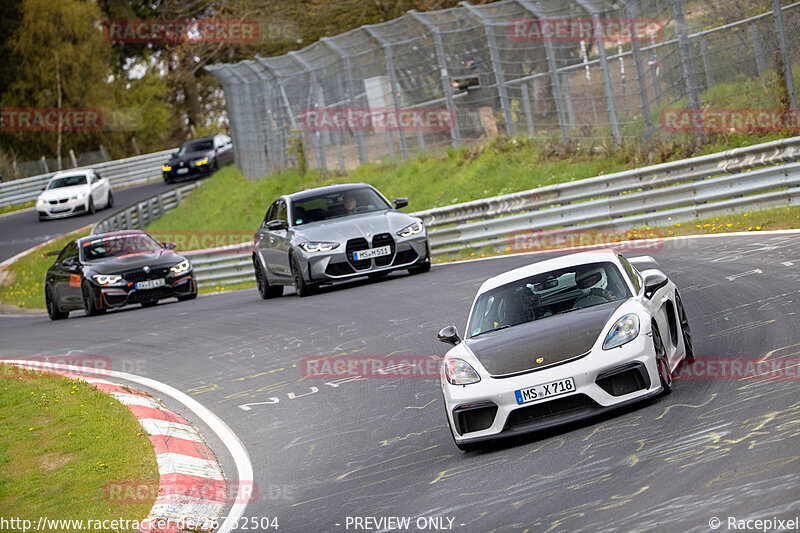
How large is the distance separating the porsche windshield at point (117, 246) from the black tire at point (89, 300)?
0.75 meters

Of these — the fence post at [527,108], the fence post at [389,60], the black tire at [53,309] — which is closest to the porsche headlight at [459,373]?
the black tire at [53,309]

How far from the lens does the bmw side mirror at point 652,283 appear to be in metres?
7.82

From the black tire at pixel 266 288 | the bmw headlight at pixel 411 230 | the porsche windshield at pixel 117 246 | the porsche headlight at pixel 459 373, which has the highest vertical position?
the porsche headlight at pixel 459 373

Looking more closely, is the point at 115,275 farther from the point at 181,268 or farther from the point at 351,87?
the point at 351,87

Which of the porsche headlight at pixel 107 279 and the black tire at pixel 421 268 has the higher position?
the porsche headlight at pixel 107 279

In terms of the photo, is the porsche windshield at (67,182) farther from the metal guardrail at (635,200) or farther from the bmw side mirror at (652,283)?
the bmw side mirror at (652,283)

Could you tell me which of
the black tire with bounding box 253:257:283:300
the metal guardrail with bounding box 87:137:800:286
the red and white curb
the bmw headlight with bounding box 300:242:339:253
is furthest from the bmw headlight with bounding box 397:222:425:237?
the red and white curb

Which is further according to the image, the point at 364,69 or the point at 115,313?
the point at 364,69

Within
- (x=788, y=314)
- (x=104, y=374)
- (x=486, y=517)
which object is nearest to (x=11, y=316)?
(x=104, y=374)

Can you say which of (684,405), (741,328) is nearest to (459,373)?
(684,405)

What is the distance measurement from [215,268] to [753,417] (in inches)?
829

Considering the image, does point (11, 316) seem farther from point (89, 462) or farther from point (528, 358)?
point (528, 358)

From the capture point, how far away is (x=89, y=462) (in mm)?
8102

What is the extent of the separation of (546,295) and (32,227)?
36.0 meters
